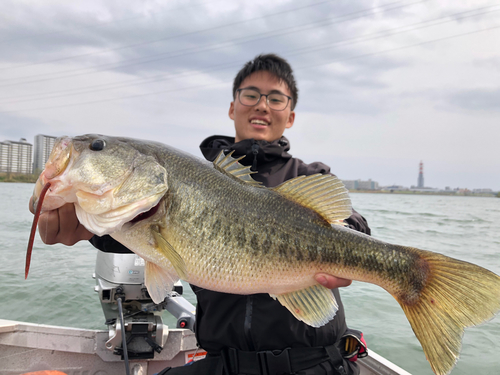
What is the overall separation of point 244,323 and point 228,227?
0.79 m

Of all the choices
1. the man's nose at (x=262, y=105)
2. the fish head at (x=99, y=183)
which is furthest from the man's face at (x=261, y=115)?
the fish head at (x=99, y=183)

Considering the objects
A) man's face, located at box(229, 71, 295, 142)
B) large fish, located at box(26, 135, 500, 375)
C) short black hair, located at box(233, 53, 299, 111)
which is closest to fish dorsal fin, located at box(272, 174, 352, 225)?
large fish, located at box(26, 135, 500, 375)

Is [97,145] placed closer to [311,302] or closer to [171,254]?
[171,254]

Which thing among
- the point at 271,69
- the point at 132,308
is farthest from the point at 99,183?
the point at 132,308

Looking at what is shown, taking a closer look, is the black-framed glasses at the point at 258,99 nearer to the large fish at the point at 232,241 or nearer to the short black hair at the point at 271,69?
the short black hair at the point at 271,69

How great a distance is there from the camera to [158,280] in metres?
1.86

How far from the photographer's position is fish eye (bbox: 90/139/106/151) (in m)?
1.78

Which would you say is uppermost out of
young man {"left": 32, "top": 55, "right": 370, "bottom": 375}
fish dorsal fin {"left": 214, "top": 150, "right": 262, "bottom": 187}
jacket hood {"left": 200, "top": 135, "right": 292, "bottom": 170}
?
jacket hood {"left": 200, "top": 135, "right": 292, "bottom": 170}

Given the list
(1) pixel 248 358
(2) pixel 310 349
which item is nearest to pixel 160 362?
(1) pixel 248 358

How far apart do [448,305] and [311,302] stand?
2.18 ft

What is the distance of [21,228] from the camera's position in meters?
17.2

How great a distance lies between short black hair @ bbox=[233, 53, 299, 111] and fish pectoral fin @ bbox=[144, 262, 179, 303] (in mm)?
1749

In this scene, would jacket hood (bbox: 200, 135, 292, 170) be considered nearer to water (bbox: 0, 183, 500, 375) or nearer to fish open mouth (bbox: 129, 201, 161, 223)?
fish open mouth (bbox: 129, 201, 161, 223)

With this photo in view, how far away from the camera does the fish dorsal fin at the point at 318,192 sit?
1.95 meters
